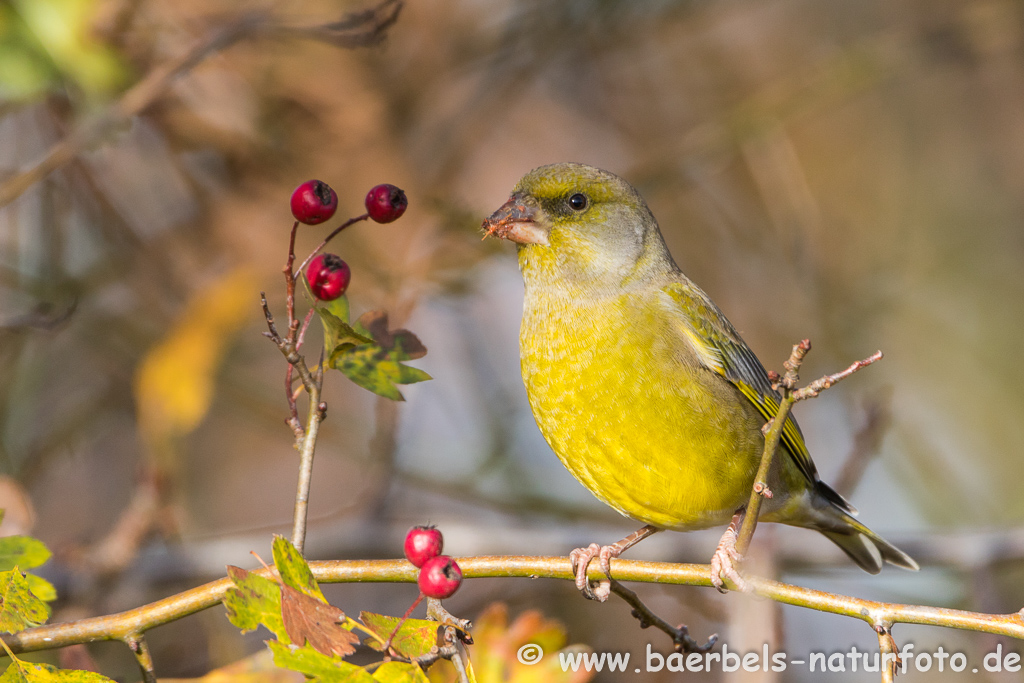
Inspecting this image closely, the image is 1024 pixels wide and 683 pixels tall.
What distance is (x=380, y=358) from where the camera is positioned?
239 cm

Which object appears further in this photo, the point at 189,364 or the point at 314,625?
the point at 189,364

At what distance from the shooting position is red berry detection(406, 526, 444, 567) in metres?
2.08

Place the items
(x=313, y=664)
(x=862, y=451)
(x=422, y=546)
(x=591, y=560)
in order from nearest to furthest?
(x=313, y=664), (x=422, y=546), (x=591, y=560), (x=862, y=451)

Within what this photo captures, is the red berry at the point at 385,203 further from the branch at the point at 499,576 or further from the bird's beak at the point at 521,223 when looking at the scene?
the bird's beak at the point at 521,223

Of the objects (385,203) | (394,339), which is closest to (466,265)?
(394,339)

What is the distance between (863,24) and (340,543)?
23.6 feet

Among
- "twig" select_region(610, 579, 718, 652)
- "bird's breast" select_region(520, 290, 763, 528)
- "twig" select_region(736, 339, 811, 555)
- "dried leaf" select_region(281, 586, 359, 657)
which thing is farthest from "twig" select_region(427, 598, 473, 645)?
"bird's breast" select_region(520, 290, 763, 528)

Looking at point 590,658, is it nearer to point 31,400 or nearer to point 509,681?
point 509,681

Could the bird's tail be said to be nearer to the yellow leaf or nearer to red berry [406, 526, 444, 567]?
red berry [406, 526, 444, 567]

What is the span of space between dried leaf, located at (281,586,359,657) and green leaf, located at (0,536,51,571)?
75 centimetres

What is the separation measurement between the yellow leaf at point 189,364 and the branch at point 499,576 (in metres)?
2.50

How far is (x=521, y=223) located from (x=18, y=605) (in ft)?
6.88

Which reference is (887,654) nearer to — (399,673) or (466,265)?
(399,673)

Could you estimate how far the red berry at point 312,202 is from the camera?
2.20 meters
